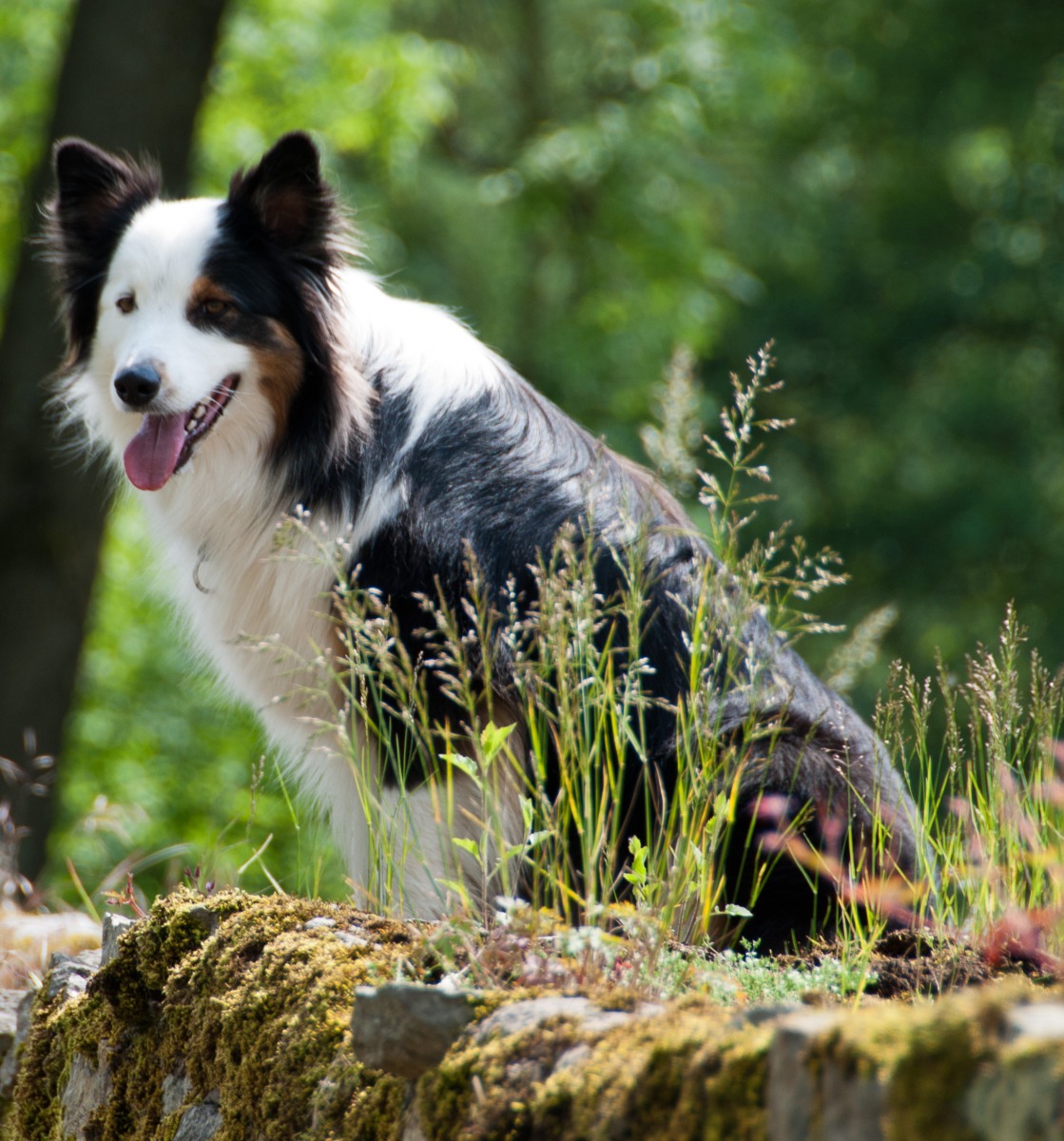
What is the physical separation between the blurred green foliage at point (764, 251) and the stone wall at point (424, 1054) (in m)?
9.03

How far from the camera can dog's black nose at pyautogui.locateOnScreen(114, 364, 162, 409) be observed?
3754 mm

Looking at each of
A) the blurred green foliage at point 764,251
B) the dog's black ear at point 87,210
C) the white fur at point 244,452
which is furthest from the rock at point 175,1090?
the blurred green foliage at point 764,251

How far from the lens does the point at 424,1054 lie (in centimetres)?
193

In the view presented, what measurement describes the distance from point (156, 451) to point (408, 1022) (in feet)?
8.08

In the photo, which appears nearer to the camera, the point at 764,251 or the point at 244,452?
the point at 244,452

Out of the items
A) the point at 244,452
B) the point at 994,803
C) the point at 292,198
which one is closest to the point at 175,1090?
the point at 994,803

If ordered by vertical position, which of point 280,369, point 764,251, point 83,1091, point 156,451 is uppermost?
point 764,251

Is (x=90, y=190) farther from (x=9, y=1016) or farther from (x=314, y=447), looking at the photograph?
(x=9, y=1016)

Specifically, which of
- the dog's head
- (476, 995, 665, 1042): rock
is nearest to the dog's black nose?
the dog's head

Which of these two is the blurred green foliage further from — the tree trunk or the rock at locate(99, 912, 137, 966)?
the rock at locate(99, 912, 137, 966)

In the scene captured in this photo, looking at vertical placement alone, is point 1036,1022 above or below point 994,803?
above

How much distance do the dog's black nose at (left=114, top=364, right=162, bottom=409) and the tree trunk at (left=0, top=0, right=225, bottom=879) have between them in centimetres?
358

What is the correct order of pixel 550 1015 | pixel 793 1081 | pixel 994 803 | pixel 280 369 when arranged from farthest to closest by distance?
pixel 280 369
pixel 994 803
pixel 550 1015
pixel 793 1081

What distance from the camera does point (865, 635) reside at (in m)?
2.70
